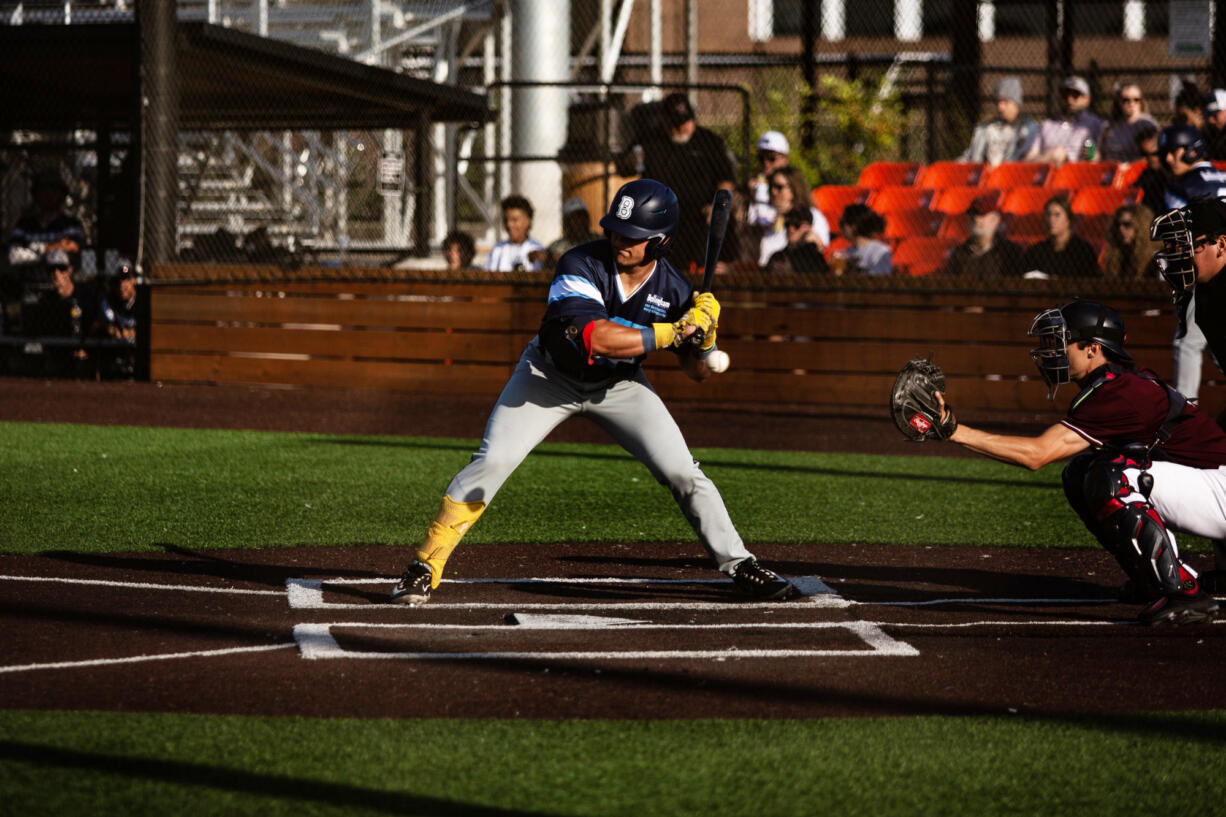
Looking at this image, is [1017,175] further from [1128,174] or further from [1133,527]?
[1133,527]

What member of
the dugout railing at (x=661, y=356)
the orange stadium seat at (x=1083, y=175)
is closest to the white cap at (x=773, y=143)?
the dugout railing at (x=661, y=356)

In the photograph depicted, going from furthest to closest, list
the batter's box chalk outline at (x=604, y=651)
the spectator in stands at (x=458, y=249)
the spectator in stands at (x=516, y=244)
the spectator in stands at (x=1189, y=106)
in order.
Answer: the spectator in stands at (x=458, y=249), the spectator in stands at (x=516, y=244), the spectator in stands at (x=1189, y=106), the batter's box chalk outline at (x=604, y=651)

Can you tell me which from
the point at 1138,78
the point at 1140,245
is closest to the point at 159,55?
the point at 1140,245

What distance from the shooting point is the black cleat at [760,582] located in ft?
20.7

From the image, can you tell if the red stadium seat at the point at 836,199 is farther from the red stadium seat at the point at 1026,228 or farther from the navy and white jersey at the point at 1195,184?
the navy and white jersey at the point at 1195,184

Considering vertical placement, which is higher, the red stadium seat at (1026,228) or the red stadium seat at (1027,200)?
the red stadium seat at (1027,200)

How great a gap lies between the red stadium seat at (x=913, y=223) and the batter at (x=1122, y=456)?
10.2 m

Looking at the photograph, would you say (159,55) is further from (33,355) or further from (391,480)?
(391,480)

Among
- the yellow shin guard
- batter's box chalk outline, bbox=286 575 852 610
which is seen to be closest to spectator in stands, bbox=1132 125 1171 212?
batter's box chalk outline, bbox=286 575 852 610

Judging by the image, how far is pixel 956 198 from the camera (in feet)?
53.0

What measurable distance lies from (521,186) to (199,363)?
15.5 feet

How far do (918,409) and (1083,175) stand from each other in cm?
1090

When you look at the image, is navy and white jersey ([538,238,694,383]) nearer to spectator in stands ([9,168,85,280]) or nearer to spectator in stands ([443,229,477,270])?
spectator in stands ([443,229,477,270])

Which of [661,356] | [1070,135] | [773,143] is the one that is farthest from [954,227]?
[661,356]
